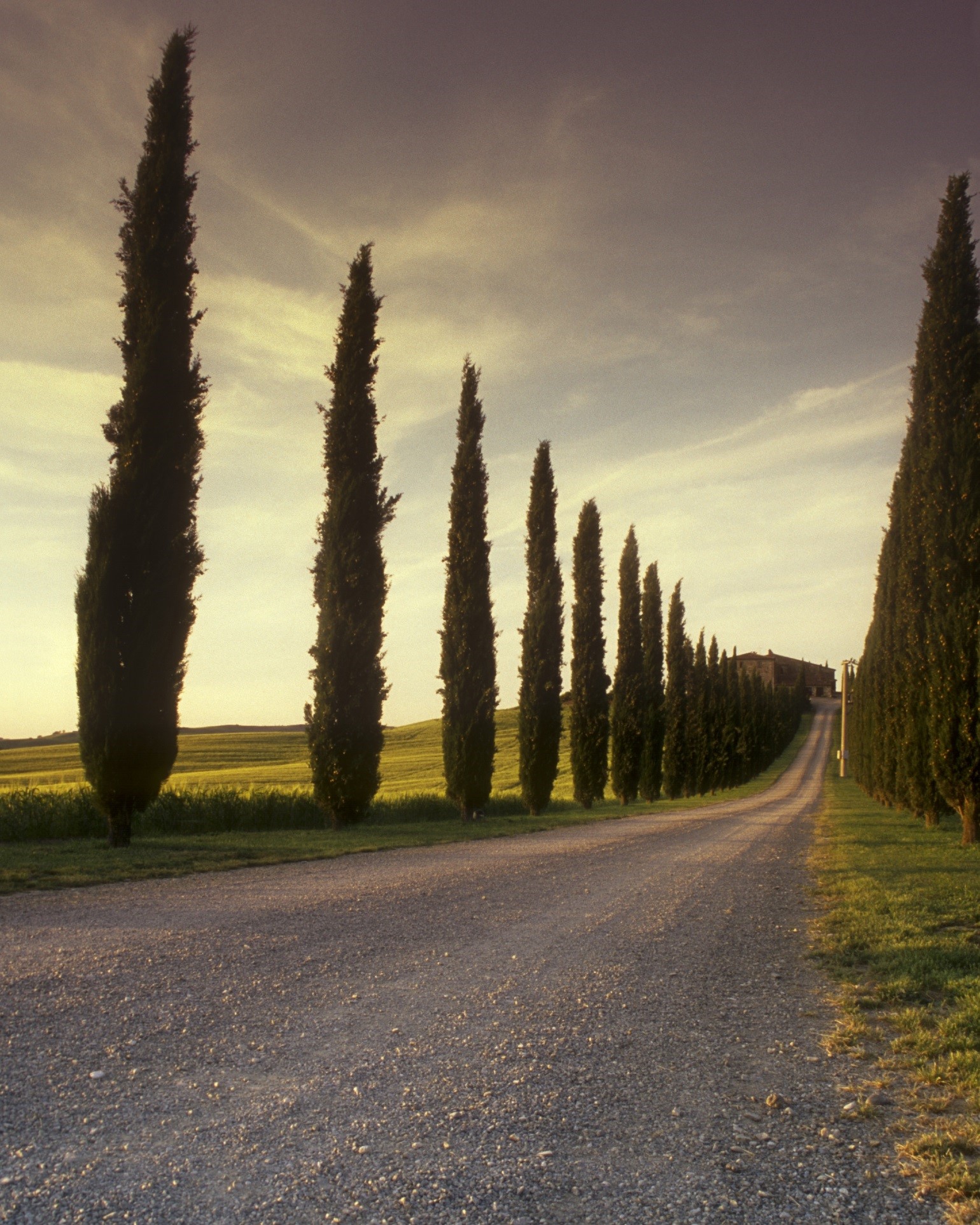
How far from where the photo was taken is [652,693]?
42.6m

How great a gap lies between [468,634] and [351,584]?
18.0 ft

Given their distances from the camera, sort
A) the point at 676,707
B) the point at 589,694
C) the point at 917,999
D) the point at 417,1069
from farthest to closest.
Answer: the point at 676,707 < the point at 589,694 < the point at 917,999 < the point at 417,1069

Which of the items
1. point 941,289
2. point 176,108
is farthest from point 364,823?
point 941,289

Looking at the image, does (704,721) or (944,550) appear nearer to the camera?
(944,550)

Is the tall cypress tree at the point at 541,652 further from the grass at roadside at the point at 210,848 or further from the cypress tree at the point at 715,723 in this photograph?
the cypress tree at the point at 715,723

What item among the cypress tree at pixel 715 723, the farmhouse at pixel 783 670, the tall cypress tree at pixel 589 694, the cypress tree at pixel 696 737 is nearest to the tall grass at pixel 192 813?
the tall cypress tree at pixel 589 694

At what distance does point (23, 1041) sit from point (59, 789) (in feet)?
55.4

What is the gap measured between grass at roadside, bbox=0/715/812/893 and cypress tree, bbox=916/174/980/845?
9275 mm

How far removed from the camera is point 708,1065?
169 inches

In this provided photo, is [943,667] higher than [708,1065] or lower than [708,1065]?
higher

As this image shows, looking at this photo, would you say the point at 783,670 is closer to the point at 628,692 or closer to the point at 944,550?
the point at 628,692

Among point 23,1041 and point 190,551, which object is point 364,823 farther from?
point 23,1041

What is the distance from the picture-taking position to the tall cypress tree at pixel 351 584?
20.0 meters

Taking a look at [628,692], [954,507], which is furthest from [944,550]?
[628,692]
